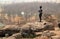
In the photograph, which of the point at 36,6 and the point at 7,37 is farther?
the point at 36,6

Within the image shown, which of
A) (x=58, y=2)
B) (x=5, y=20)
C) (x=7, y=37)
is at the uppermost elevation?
(x=58, y=2)

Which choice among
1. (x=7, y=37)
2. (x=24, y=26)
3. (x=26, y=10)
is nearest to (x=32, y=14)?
(x=26, y=10)

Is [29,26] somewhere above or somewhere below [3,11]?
below

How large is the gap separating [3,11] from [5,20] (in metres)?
0.41

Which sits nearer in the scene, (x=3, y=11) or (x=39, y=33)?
(x=39, y=33)

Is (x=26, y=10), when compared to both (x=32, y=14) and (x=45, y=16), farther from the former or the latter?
(x=45, y=16)

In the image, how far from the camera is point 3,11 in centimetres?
838

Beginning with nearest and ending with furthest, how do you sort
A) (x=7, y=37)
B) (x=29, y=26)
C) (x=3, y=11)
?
(x=7, y=37) → (x=29, y=26) → (x=3, y=11)

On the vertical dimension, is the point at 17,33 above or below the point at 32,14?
below

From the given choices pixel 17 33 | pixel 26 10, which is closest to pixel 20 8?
pixel 26 10

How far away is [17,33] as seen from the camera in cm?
749

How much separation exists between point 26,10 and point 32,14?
0.30 meters

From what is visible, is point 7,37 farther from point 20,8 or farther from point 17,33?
point 20,8

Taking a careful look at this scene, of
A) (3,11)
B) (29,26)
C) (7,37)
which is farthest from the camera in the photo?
(3,11)
